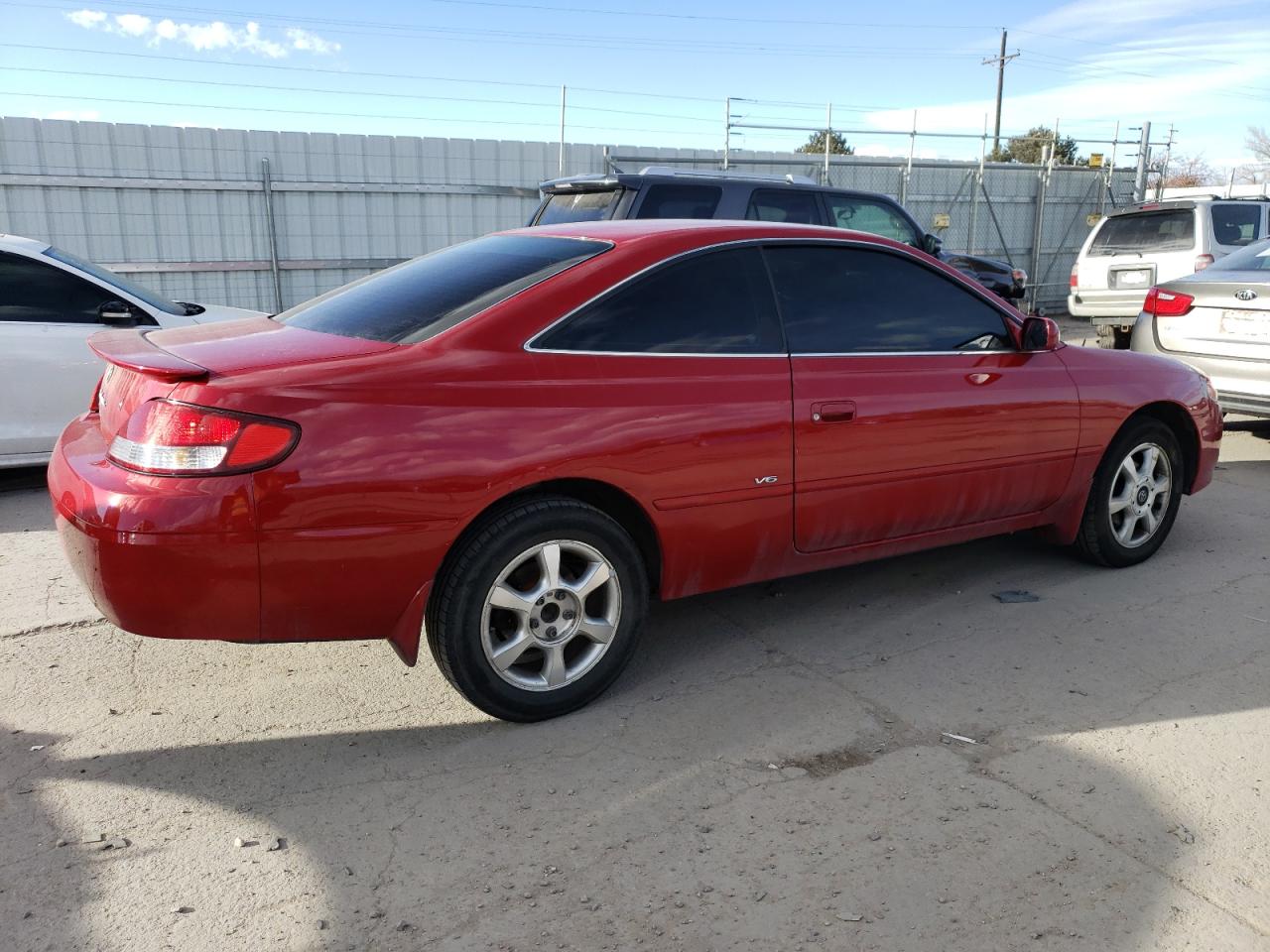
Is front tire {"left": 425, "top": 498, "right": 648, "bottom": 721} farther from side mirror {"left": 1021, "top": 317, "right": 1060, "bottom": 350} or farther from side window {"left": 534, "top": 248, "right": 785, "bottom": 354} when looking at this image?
side mirror {"left": 1021, "top": 317, "right": 1060, "bottom": 350}

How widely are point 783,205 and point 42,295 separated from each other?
18.4 ft

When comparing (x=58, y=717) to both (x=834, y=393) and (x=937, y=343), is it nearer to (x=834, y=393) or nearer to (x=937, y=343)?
(x=834, y=393)

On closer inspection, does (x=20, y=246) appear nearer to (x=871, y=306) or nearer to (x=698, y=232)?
(x=698, y=232)

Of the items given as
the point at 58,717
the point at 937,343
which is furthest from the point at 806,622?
the point at 58,717

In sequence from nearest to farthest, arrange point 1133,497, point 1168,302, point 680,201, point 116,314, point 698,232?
point 698,232 < point 1133,497 < point 116,314 < point 1168,302 < point 680,201

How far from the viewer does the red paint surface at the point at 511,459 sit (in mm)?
2965

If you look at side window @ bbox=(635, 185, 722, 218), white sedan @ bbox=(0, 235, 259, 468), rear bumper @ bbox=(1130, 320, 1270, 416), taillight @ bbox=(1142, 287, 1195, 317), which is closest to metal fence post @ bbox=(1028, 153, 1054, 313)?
taillight @ bbox=(1142, 287, 1195, 317)

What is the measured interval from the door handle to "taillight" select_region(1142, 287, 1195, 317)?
4723 mm

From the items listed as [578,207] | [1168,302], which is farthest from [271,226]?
[1168,302]

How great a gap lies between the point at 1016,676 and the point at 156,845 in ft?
9.50

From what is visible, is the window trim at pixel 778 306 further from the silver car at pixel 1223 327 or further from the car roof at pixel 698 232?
the silver car at pixel 1223 327

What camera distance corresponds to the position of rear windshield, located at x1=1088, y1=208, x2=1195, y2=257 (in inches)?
480

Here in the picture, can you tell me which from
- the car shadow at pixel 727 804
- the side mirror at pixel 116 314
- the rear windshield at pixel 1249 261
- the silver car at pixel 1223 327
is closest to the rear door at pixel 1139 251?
the rear windshield at pixel 1249 261

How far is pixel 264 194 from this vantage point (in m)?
12.8
